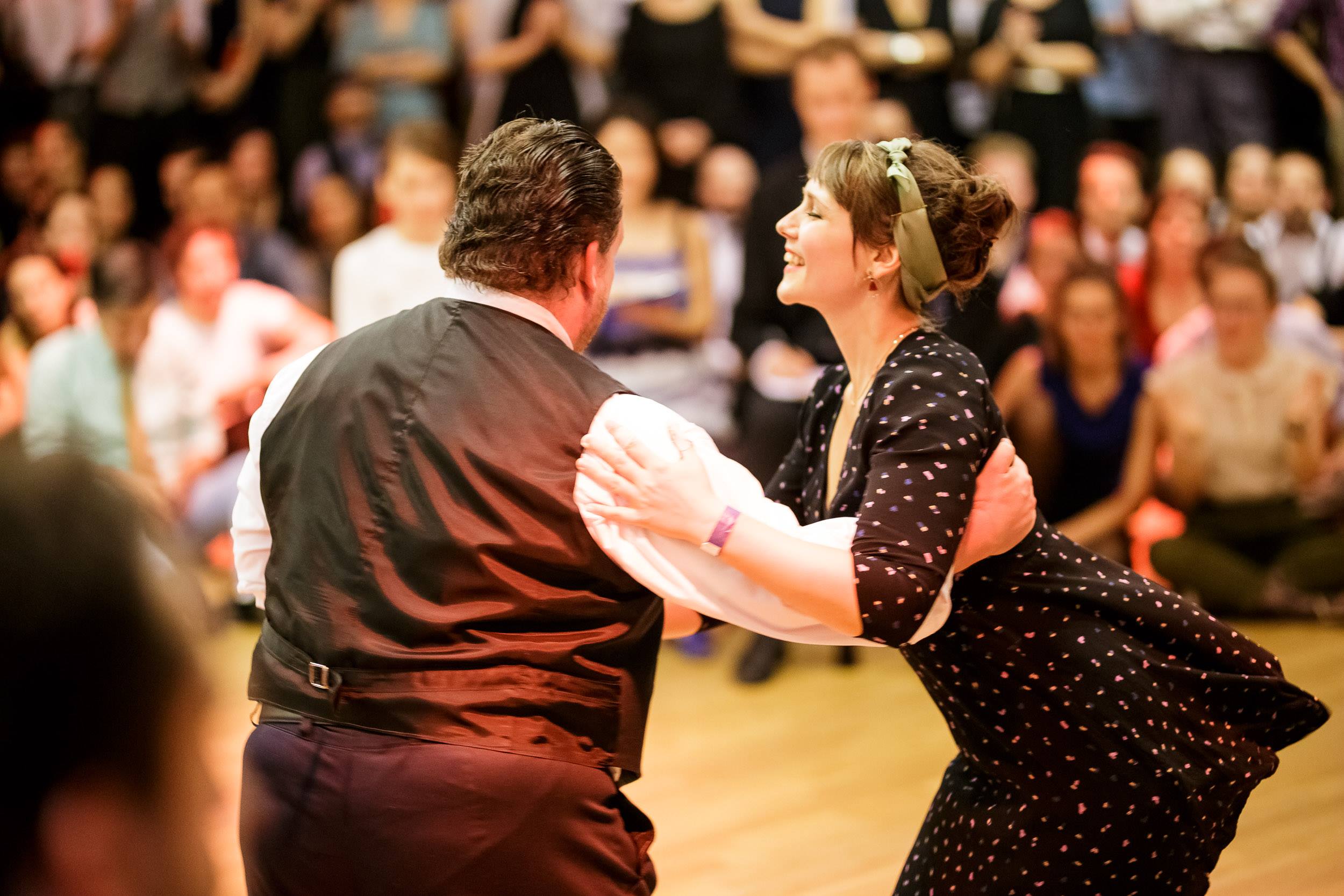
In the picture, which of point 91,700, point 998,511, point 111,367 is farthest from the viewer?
point 111,367

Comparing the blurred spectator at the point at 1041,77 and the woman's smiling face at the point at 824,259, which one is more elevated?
the woman's smiling face at the point at 824,259

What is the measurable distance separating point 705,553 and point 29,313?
15.2 feet

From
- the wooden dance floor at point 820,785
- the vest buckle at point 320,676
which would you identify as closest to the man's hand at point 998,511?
the vest buckle at point 320,676

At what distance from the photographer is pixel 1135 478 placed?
4.74 m

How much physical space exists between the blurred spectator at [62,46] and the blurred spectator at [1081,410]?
14.4 ft

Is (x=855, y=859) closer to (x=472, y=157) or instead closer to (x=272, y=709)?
(x=272, y=709)

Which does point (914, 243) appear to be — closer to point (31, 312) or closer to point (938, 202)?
point (938, 202)

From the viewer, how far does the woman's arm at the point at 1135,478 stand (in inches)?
186

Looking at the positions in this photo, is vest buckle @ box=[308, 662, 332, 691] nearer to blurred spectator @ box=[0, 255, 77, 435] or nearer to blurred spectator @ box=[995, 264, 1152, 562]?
blurred spectator @ box=[995, 264, 1152, 562]

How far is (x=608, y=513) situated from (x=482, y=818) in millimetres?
344

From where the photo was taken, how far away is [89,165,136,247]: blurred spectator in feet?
20.3

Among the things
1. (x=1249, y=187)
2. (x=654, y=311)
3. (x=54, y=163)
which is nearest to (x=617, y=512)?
(x=654, y=311)

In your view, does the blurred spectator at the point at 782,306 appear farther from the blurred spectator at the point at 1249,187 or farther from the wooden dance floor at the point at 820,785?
the blurred spectator at the point at 1249,187

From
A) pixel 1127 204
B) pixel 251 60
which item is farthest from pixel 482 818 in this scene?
pixel 251 60
